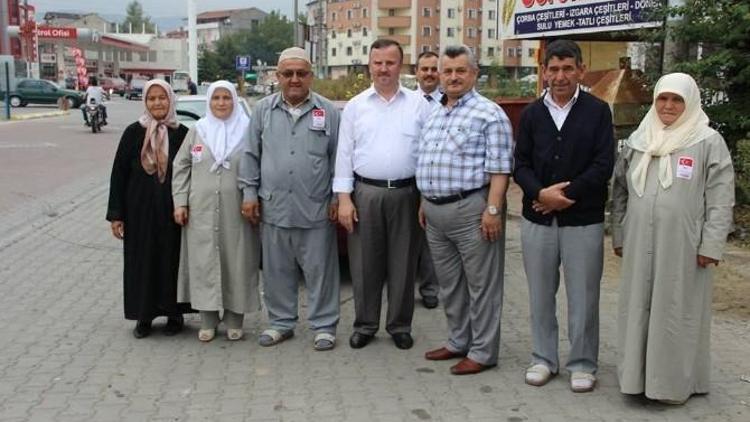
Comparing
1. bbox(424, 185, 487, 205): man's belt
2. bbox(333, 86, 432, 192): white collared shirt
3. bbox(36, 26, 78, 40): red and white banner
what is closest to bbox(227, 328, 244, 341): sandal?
bbox(333, 86, 432, 192): white collared shirt

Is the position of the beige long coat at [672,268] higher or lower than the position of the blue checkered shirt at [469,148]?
lower

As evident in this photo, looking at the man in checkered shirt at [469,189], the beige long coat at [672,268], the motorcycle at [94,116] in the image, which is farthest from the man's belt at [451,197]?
the motorcycle at [94,116]

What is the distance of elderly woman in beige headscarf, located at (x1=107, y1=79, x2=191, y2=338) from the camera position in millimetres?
5270

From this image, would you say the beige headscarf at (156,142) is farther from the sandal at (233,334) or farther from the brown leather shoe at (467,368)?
the brown leather shoe at (467,368)

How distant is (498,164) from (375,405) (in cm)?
148

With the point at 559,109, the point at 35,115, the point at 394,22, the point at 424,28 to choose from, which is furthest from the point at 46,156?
the point at 394,22

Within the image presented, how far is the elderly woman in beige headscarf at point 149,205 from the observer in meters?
5.27

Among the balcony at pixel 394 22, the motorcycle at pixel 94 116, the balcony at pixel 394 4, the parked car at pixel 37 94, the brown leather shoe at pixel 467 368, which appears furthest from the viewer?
the balcony at pixel 394 22

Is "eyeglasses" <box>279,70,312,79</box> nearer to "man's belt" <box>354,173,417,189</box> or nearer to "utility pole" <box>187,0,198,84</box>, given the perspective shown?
"man's belt" <box>354,173,417,189</box>

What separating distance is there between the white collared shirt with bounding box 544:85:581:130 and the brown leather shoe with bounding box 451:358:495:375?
4.89 ft

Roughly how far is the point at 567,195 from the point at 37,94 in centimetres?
4101

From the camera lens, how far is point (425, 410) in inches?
169

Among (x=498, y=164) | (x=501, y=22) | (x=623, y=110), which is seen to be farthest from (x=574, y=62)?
(x=501, y=22)

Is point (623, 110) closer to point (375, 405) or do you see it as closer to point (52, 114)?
point (375, 405)
